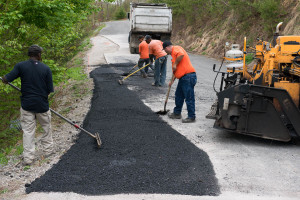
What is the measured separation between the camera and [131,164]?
459cm

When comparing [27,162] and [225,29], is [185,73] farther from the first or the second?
[225,29]

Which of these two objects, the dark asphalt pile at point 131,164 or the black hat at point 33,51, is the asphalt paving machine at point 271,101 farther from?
the black hat at point 33,51

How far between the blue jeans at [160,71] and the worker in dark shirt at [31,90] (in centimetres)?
569

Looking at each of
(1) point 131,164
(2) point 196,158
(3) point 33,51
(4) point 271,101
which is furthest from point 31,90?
(4) point 271,101

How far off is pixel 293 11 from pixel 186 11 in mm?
→ 12271

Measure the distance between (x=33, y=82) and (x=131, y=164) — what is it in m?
1.78

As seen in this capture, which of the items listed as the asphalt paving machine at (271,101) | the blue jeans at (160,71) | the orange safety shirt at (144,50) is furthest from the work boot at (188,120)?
the orange safety shirt at (144,50)

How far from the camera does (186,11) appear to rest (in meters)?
26.5

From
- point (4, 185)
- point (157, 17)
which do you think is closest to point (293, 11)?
point (157, 17)

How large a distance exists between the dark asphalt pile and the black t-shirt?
87 centimetres

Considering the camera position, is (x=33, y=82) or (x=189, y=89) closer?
(x=33, y=82)

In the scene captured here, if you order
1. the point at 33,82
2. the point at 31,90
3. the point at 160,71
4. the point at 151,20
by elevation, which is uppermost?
the point at 151,20

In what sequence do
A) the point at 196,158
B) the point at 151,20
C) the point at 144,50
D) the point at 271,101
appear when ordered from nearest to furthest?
the point at 196,158 < the point at 271,101 < the point at 144,50 < the point at 151,20

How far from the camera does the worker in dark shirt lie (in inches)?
183
